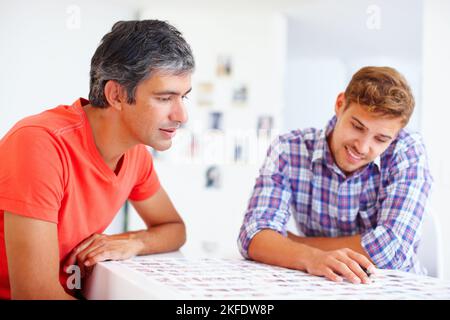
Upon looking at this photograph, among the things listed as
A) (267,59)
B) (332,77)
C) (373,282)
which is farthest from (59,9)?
(332,77)

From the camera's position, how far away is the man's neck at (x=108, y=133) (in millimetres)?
1216

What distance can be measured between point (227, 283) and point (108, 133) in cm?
45

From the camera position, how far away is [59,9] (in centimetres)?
343

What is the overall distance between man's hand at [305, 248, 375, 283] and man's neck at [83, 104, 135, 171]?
1.58 feet

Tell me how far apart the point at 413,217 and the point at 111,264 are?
74cm

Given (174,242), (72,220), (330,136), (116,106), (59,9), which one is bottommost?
(174,242)

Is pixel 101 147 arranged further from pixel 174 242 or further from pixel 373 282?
pixel 373 282

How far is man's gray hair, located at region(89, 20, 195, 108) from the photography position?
1.20m

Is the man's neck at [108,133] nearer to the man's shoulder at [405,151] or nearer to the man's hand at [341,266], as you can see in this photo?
the man's hand at [341,266]

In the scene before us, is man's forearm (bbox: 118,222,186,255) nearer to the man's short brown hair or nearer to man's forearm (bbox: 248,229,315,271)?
man's forearm (bbox: 248,229,315,271)

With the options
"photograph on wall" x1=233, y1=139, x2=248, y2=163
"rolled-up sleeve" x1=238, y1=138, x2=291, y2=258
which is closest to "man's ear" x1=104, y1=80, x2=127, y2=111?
"rolled-up sleeve" x1=238, y1=138, x2=291, y2=258

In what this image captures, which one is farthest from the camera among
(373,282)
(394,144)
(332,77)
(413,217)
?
(332,77)

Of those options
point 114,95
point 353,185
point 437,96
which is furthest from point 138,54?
point 437,96

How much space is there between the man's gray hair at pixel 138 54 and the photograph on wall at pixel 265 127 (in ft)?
9.27
